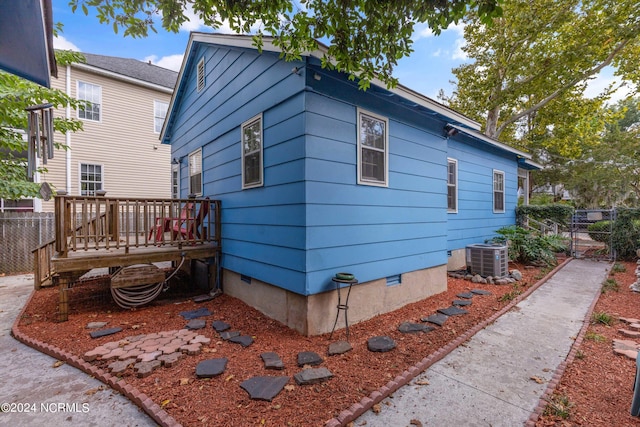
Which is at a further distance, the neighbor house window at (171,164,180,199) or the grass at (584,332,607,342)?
the neighbor house window at (171,164,180,199)

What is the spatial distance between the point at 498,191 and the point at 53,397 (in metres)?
11.1

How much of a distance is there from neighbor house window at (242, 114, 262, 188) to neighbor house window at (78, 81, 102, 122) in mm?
9495

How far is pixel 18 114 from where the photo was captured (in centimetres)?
547

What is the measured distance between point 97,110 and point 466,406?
1416cm

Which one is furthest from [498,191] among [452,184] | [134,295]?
[134,295]

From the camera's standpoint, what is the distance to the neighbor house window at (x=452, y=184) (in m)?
7.41

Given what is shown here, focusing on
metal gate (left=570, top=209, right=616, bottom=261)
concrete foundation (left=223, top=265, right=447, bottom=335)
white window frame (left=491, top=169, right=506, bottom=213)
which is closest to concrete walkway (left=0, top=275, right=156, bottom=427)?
concrete foundation (left=223, top=265, right=447, bottom=335)

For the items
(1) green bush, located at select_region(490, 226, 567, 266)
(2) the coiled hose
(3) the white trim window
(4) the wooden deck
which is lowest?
(2) the coiled hose

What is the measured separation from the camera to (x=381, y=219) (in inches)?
179

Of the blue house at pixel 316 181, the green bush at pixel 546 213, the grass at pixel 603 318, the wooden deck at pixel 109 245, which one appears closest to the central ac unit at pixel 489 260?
the blue house at pixel 316 181

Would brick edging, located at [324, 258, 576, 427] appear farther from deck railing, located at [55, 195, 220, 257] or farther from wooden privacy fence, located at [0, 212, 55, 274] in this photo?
wooden privacy fence, located at [0, 212, 55, 274]

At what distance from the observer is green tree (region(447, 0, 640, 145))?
10172 millimetres

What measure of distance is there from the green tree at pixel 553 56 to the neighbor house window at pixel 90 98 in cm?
1423

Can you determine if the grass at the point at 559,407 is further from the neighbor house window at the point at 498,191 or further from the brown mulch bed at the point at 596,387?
the neighbor house window at the point at 498,191
